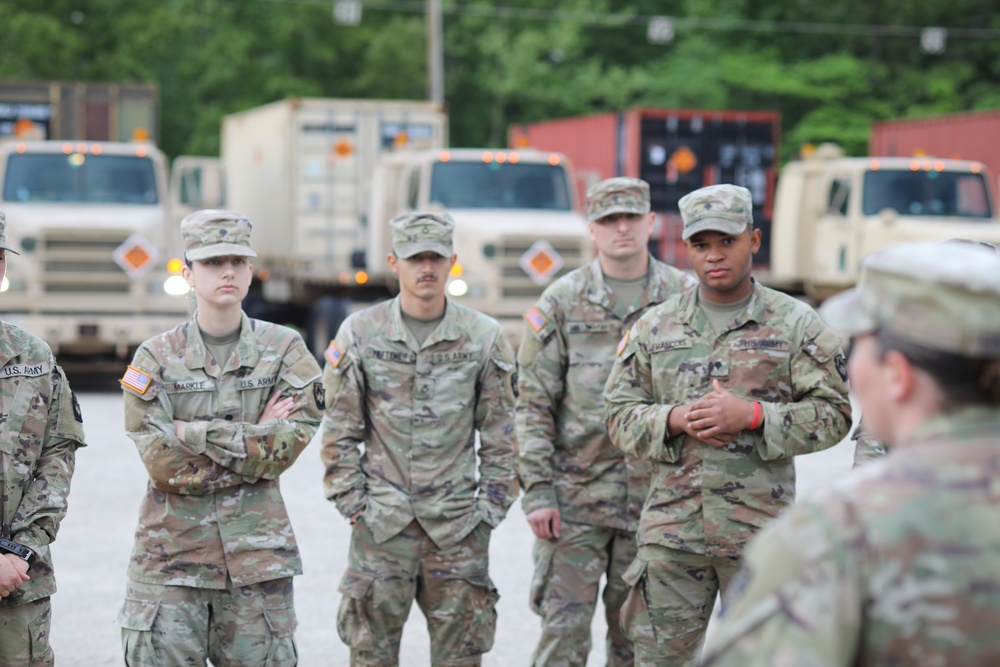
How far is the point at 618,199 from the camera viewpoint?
6000mm

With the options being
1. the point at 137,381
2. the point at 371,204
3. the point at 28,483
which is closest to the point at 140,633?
the point at 28,483

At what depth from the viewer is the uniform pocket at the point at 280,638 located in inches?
183

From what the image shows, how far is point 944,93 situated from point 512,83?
10.2 metres

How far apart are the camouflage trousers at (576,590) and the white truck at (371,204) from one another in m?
9.04

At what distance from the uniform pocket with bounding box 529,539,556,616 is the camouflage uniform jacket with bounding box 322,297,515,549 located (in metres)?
0.50

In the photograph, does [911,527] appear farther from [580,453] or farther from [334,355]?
[580,453]

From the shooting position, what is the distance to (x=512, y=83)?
3512cm

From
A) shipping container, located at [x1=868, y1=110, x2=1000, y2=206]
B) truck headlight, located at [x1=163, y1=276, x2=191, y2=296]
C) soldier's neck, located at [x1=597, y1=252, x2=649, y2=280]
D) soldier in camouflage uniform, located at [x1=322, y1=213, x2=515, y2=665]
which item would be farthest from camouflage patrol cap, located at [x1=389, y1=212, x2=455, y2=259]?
shipping container, located at [x1=868, y1=110, x2=1000, y2=206]

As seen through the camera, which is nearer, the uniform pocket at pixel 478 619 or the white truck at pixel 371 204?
the uniform pocket at pixel 478 619

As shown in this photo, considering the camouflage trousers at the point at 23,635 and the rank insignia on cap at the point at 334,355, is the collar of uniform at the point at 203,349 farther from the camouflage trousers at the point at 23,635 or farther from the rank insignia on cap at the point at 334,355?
the camouflage trousers at the point at 23,635

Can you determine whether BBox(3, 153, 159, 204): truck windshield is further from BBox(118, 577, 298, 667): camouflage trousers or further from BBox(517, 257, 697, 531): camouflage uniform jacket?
BBox(118, 577, 298, 667): camouflage trousers

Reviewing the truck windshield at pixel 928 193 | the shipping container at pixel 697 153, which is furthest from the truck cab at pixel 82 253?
the truck windshield at pixel 928 193

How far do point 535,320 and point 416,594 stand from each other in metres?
1.25

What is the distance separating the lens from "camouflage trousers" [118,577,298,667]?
455 centimetres
